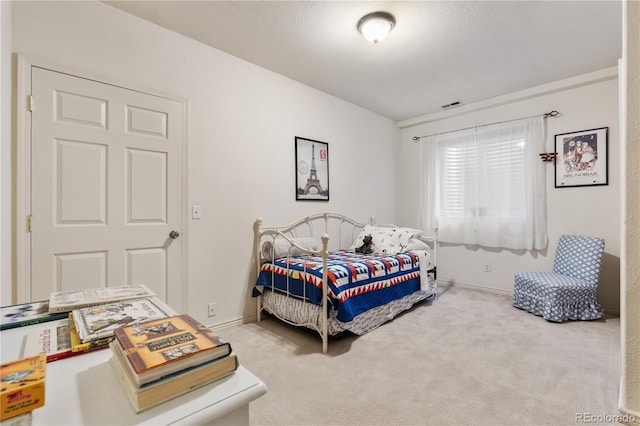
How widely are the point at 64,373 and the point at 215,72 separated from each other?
8.53 ft

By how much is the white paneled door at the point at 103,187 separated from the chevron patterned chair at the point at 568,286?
3268 millimetres

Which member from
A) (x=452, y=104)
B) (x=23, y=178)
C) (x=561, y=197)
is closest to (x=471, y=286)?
(x=561, y=197)

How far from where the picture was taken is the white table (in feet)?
1.54

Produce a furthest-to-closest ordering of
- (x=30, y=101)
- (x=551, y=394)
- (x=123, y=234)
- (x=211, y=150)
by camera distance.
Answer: (x=211, y=150) < (x=123, y=234) < (x=30, y=101) < (x=551, y=394)

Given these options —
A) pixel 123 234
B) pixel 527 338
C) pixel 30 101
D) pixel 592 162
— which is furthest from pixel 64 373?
pixel 592 162

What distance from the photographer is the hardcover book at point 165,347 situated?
52 centimetres

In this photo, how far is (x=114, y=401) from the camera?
0.51m

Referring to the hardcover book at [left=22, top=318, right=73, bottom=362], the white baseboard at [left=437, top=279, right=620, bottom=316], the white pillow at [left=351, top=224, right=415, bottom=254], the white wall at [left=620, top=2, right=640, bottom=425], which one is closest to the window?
the white baseboard at [left=437, top=279, right=620, bottom=316]

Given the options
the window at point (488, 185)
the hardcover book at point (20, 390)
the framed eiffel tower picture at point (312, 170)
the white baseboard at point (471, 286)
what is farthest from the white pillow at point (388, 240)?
the hardcover book at point (20, 390)

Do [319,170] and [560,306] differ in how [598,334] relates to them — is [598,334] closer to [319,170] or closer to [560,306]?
[560,306]

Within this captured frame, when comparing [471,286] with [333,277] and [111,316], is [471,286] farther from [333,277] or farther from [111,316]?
[111,316]

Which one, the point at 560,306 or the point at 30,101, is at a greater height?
the point at 30,101

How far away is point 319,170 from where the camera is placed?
3.54m

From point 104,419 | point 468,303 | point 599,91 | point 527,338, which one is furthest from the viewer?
point 468,303
